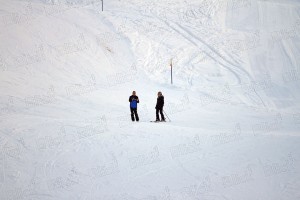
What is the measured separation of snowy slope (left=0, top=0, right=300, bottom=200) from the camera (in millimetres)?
7488

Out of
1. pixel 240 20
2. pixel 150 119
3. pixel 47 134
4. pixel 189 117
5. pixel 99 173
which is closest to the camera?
pixel 99 173

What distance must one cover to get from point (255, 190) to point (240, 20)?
28.0 metres

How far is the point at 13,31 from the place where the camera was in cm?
2225

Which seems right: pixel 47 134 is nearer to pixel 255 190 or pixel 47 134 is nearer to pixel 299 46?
pixel 255 190

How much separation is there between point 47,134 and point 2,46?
13072 millimetres

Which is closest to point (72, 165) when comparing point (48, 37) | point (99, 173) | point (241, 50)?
point (99, 173)

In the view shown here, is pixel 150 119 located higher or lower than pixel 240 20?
lower

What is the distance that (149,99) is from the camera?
1919 cm

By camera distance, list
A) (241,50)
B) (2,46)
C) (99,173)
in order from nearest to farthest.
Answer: (99,173), (2,46), (241,50)

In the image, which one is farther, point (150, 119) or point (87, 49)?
point (87, 49)

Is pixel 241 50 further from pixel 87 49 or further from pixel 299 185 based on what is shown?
pixel 299 185

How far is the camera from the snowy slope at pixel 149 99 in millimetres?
7488

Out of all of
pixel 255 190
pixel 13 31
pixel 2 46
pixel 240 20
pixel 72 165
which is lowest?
pixel 255 190

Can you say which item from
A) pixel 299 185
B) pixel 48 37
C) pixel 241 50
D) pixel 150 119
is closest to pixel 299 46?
pixel 241 50
